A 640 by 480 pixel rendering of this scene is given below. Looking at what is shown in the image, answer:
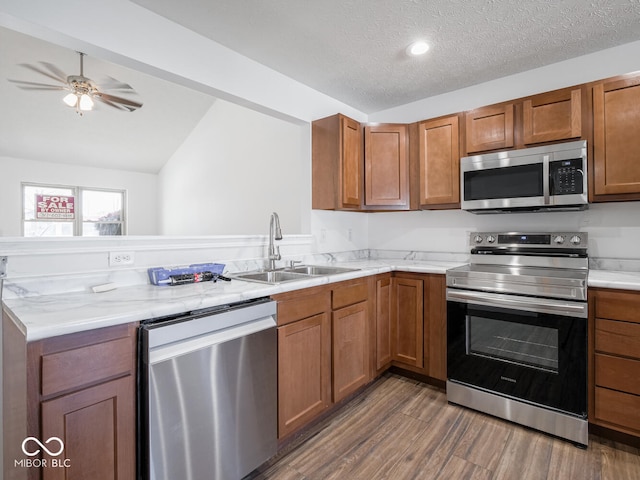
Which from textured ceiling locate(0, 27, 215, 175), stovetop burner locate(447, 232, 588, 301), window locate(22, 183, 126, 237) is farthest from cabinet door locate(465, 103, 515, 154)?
window locate(22, 183, 126, 237)

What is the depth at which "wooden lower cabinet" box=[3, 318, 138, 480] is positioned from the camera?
97cm

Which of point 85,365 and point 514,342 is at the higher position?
point 85,365

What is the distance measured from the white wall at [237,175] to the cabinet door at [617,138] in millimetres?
2014

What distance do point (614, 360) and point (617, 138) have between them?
1.30 metres

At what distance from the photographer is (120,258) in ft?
5.69

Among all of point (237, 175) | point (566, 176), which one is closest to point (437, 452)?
point (566, 176)

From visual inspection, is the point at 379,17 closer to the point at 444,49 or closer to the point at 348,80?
the point at 444,49

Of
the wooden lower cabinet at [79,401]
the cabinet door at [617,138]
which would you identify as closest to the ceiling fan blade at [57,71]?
the wooden lower cabinet at [79,401]

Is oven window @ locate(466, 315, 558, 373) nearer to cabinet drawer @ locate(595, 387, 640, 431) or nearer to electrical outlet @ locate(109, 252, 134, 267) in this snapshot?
cabinet drawer @ locate(595, 387, 640, 431)

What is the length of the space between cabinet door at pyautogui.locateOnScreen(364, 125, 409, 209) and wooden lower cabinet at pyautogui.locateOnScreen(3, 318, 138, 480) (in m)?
2.18

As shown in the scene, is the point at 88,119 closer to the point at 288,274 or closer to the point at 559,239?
the point at 288,274

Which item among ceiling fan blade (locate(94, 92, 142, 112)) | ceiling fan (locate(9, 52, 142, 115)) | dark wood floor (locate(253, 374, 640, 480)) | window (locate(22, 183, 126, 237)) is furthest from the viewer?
window (locate(22, 183, 126, 237))

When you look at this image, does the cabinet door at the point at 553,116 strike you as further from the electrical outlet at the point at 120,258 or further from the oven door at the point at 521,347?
the electrical outlet at the point at 120,258

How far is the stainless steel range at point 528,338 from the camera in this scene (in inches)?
72.4
